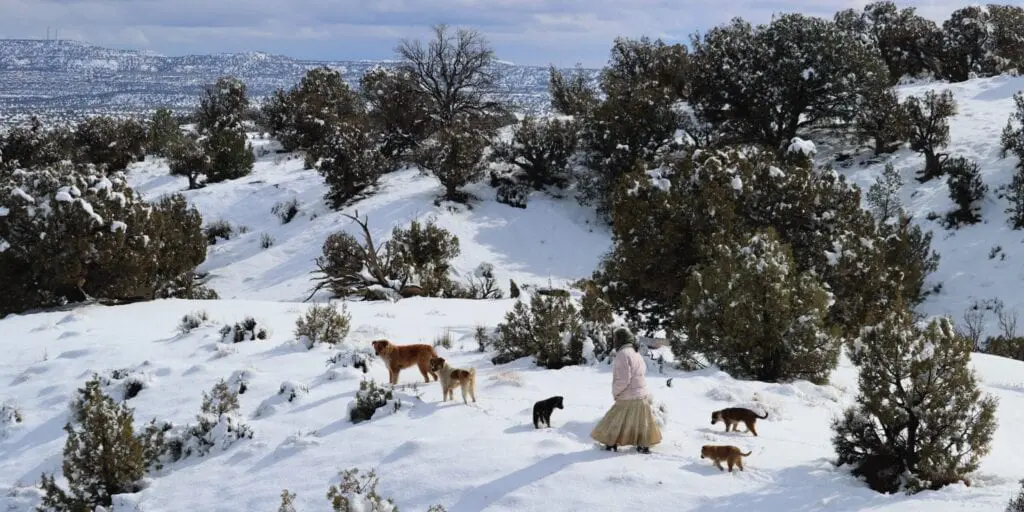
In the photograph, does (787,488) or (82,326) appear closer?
(787,488)

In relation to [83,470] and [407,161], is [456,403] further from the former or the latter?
[407,161]

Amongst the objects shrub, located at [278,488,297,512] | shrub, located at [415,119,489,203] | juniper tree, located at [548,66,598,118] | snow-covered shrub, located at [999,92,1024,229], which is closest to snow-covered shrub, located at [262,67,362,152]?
shrub, located at [415,119,489,203]

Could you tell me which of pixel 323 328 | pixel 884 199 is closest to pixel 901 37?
pixel 884 199

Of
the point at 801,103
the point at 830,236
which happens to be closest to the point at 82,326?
the point at 830,236

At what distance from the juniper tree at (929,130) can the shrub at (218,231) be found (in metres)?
26.3

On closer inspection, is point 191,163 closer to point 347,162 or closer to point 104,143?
point 104,143

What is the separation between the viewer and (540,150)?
30.3 metres

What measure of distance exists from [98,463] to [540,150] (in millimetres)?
24932

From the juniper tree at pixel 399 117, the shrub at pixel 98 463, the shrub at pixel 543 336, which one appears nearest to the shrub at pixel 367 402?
the shrub at pixel 98 463

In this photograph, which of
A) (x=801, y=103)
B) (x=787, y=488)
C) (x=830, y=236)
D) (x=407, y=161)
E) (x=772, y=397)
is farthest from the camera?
(x=407, y=161)

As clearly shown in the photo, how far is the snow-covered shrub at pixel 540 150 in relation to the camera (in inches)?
1189

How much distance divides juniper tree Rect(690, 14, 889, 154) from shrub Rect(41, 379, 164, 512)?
76.6 ft

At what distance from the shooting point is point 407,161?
3350 centimetres

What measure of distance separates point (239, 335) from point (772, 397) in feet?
26.6
